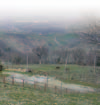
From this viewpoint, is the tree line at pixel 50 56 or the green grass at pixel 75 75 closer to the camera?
the green grass at pixel 75 75

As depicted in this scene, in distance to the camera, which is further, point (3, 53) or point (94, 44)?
point (3, 53)

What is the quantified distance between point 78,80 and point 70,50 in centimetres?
4945

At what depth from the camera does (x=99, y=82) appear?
27.4 metres

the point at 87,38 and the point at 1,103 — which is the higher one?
the point at 87,38

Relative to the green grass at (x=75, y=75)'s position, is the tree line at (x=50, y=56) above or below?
above

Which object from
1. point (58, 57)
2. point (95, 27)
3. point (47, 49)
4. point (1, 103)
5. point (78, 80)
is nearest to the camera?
point (1, 103)

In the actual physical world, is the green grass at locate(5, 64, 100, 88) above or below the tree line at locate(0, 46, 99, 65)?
below

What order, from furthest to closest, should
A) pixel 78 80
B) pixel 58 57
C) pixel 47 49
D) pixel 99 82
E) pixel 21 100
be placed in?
pixel 47 49 < pixel 58 57 < pixel 78 80 < pixel 99 82 < pixel 21 100

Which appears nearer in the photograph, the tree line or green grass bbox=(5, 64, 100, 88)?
green grass bbox=(5, 64, 100, 88)

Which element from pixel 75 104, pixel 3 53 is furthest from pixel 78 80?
pixel 3 53

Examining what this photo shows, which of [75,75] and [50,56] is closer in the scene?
[75,75]

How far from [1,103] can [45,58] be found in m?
67.0

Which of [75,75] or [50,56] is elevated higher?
[50,56]

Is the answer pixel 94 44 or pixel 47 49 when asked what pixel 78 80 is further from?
pixel 47 49
